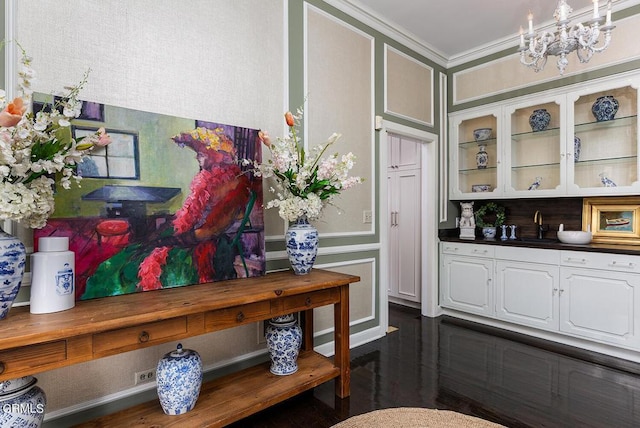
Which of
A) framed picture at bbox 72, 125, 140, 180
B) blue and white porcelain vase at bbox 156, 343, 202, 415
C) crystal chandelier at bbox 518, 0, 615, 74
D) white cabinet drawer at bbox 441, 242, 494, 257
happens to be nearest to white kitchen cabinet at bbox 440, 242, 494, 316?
white cabinet drawer at bbox 441, 242, 494, 257

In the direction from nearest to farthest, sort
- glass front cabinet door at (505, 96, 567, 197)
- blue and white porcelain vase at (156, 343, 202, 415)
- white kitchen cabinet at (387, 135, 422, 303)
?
blue and white porcelain vase at (156, 343, 202, 415)
glass front cabinet door at (505, 96, 567, 197)
white kitchen cabinet at (387, 135, 422, 303)

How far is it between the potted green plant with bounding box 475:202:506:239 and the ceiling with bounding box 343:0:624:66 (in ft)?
5.93

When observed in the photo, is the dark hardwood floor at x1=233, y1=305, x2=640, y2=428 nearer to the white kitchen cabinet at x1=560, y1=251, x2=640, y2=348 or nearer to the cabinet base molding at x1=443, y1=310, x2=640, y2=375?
→ the cabinet base molding at x1=443, y1=310, x2=640, y2=375

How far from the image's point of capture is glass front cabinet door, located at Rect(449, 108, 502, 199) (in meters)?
3.89

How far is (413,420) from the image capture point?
199 centimetres

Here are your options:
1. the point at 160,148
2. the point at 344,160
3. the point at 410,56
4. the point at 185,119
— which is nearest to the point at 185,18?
the point at 185,119

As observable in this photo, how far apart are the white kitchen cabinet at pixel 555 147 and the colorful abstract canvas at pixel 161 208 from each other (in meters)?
2.90

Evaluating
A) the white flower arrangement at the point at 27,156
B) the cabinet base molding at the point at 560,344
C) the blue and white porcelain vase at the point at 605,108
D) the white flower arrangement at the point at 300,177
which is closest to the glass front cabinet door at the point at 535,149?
the blue and white porcelain vase at the point at 605,108

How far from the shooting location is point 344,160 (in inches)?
85.6

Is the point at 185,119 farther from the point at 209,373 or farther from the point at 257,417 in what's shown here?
the point at 257,417

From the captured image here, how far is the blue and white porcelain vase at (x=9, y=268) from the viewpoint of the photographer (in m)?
1.30

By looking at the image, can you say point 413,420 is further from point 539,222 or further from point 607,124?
point 607,124

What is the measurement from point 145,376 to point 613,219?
4.17 metres

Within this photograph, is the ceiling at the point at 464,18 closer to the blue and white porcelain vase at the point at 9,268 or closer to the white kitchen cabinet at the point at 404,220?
the white kitchen cabinet at the point at 404,220
